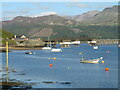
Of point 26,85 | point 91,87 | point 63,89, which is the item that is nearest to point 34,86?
point 26,85

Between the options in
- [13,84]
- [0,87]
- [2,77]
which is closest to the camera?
[0,87]

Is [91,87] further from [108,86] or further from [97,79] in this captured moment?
[97,79]

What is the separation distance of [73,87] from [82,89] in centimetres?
208

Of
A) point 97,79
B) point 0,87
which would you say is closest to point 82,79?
point 97,79

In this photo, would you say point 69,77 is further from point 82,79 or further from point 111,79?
point 111,79

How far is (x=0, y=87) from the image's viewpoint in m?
50.8

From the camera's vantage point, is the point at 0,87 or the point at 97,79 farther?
the point at 97,79

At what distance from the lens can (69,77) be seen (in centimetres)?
6600

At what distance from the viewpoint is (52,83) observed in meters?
57.2

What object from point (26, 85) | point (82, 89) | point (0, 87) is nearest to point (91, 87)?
point (82, 89)

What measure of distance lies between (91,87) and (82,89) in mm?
2552

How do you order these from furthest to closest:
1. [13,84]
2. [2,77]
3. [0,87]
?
1. [2,77]
2. [13,84]
3. [0,87]

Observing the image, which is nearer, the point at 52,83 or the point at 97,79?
the point at 52,83

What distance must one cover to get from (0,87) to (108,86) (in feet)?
60.5
